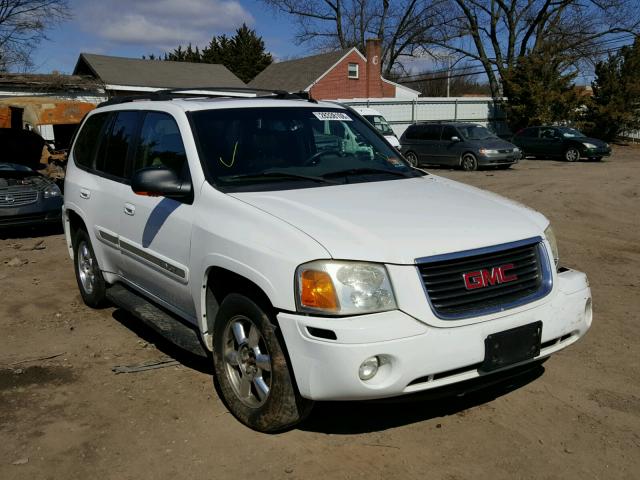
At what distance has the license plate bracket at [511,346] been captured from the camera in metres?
3.19

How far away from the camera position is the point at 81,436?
11.9 feet

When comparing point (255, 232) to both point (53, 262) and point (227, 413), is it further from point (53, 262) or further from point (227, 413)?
point (53, 262)

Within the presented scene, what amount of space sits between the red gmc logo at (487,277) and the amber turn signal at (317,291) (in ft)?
2.28

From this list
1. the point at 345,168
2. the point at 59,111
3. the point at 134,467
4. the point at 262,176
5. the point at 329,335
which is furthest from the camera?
the point at 59,111

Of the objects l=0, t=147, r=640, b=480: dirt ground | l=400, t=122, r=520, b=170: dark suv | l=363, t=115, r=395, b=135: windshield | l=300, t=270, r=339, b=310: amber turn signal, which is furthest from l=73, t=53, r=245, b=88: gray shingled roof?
l=300, t=270, r=339, b=310: amber turn signal

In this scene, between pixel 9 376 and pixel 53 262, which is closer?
pixel 9 376

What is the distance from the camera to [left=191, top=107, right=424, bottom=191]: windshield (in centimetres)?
403

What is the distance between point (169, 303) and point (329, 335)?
185cm

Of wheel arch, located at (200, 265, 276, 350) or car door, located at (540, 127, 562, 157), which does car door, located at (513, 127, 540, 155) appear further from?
wheel arch, located at (200, 265, 276, 350)

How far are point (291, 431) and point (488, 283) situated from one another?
140cm

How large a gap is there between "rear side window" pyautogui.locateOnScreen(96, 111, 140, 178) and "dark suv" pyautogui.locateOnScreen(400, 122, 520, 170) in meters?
16.1

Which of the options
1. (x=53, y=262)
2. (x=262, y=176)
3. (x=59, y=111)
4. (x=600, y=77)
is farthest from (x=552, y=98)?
(x=262, y=176)

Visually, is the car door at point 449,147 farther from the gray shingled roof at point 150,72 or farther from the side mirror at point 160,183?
the side mirror at point 160,183

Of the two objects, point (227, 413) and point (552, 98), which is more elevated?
point (552, 98)
